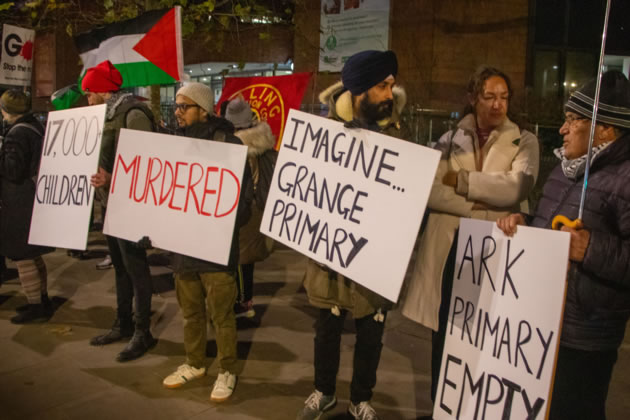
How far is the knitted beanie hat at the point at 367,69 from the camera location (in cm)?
270

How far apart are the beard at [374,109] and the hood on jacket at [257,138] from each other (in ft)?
5.20

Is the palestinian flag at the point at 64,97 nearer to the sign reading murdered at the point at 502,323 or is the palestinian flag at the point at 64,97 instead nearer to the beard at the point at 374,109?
the beard at the point at 374,109

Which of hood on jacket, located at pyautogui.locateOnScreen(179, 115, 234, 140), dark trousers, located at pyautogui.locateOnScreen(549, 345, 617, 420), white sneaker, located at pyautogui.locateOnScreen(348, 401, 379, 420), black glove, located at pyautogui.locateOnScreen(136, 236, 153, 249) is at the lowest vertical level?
white sneaker, located at pyautogui.locateOnScreen(348, 401, 379, 420)

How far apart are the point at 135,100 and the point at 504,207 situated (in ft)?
9.54

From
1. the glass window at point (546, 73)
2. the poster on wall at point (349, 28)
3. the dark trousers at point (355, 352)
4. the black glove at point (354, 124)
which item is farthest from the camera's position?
the poster on wall at point (349, 28)

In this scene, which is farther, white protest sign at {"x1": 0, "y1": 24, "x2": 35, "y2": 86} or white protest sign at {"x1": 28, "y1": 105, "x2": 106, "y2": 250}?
white protest sign at {"x1": 0, "y1": 24, "x2": 35, "y2": 86}

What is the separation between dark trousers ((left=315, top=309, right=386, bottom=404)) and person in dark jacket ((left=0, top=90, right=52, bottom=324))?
3142 mm

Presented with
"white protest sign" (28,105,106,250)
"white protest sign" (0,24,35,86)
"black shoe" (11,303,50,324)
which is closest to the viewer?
"white protest sign" (28,105,106,250)

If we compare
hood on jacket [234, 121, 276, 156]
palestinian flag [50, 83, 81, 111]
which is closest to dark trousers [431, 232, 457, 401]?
hood on jacket [234, 121, 276, 156]

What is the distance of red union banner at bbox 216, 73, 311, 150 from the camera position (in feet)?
21.9

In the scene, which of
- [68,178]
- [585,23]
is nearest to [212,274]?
[68,178]

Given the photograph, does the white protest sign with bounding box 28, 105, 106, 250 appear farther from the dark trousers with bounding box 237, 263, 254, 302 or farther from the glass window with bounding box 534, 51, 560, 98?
the glass window with bounding box 534, 51, 560, 98

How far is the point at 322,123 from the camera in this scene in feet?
8.95

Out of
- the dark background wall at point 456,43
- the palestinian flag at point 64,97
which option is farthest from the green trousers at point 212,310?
the dark background wall at point 456,43
